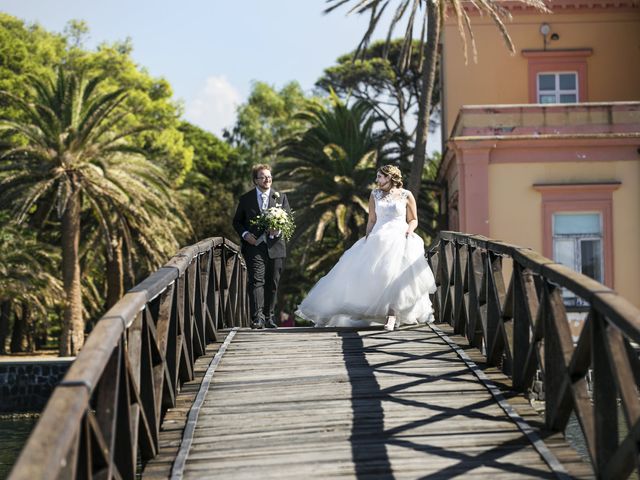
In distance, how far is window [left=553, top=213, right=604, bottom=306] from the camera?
982 inches

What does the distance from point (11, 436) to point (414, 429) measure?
1582cm

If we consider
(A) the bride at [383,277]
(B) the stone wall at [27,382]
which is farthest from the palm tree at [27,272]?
(A) the bride at [383,277]

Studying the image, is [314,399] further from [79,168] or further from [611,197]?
[79,168]

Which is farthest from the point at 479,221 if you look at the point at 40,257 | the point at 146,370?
the point at 146,370

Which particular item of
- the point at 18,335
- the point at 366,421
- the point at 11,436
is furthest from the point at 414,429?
the point at 18,335

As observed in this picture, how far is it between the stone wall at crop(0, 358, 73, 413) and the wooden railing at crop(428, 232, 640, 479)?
1568cm

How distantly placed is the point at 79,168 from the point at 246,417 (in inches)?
880

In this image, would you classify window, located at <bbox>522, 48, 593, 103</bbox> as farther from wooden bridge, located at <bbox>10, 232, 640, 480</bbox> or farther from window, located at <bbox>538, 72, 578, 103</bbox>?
wooden bridge, located at <bbox>10, 232, 640, 480</bbox>

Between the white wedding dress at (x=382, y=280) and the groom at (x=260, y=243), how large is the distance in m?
0.76

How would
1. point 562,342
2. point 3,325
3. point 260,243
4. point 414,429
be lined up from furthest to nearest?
point 3,325 → point 260,243 → point 414,429 → point 562,342

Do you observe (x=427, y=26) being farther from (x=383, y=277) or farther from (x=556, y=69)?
(x=383, y=277)

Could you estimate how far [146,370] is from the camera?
6.91 m

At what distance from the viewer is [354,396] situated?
313 inches

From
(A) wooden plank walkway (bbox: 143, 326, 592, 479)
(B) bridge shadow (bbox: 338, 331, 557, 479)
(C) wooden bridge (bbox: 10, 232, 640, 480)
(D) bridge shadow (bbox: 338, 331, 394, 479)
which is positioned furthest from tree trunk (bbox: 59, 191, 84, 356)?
(B) bridge shadow (bbox: 338, 331, 557, 479)
